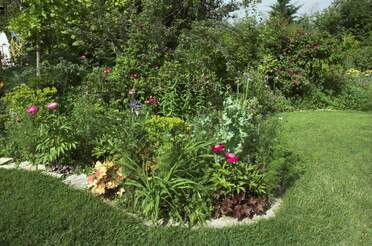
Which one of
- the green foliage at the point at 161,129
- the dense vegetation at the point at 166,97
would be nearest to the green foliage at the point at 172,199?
the dense vegetation at the point at 166,97

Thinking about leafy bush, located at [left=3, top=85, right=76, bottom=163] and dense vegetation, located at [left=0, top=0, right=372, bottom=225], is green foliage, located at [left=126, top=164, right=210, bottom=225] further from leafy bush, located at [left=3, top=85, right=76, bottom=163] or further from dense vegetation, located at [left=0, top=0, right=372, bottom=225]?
leafy bush, located at [left=3, top=85, right=76, bottom=163]

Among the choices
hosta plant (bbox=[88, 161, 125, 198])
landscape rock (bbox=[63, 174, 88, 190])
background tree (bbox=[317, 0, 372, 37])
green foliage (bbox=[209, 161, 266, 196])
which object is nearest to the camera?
green foliage (bbox=[209, 161, 266, 196])

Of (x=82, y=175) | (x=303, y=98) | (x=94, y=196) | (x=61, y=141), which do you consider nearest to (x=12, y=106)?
(x=61, y=141)

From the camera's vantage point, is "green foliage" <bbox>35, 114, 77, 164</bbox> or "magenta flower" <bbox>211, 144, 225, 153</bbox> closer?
"magenta flower" <bbox>211, 144, 225, 153</bbox>

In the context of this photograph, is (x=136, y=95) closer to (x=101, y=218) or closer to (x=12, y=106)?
(x=12, y=106)

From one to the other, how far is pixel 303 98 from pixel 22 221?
6.90m

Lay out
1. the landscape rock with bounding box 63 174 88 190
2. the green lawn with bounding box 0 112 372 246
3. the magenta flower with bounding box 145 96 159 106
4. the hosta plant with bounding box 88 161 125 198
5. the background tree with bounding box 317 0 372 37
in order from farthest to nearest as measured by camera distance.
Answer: the background tree with bounding box 317 0 372 37 < the magenta flower with bounding box 145 96 159 106 < the landscape rock with bounding box 63 174 88 190 < the hosta plant with bounding box 88 161 125 198 < the green lawn with bounding box 0 112 372 246

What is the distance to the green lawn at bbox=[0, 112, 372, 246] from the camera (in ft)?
8.95

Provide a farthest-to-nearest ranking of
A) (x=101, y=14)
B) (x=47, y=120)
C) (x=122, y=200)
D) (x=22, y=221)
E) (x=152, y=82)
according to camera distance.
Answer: (x=101, y=14), (x=152, y=82), (x=47, y=120), (x=122, y=200), (x=22, y=221)

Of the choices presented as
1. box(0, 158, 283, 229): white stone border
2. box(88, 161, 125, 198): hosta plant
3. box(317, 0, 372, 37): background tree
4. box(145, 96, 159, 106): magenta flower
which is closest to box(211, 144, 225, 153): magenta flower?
box(0, 158, 283, 229): white stone border

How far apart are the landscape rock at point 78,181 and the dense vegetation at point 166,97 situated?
0.16m

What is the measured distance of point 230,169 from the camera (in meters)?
3.17

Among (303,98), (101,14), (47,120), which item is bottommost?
(303,98)

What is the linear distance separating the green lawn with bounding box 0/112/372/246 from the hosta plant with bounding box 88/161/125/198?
12 cm
